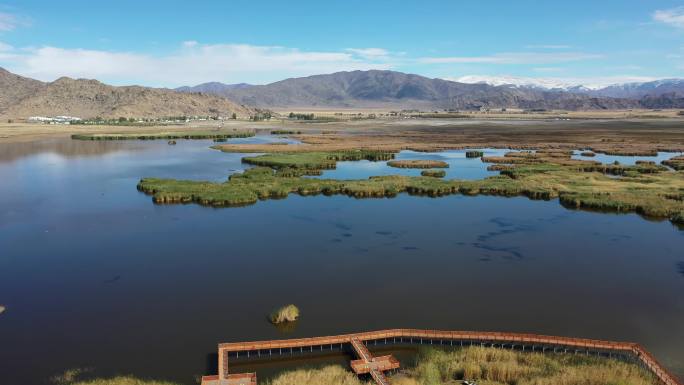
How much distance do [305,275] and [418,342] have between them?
942cm

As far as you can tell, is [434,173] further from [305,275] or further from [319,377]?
[319,377]

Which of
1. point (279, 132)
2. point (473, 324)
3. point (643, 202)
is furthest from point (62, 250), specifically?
point (279, 132)

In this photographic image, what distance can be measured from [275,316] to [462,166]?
177ft

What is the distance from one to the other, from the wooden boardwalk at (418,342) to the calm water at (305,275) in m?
1.28

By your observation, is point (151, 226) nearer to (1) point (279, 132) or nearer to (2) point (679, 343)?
(2) point (679, 343)

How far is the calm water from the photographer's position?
2119 cm

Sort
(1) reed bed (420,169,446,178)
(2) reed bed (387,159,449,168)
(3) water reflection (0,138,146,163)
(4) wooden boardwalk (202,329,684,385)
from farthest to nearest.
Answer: (3) water reflection (0,138,146,163) < (2) reed bed (387,159,449,168) < (1) reed bed (420,169,446,178) < (4) wooden boardwalk (202,329,684,385)

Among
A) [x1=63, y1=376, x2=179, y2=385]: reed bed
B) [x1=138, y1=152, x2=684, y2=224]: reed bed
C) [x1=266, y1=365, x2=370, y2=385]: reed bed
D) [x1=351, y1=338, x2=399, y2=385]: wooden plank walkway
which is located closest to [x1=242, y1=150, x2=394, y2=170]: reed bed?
Answer: [x1=138, y1=152, x2=684, y2=224]: reed bed

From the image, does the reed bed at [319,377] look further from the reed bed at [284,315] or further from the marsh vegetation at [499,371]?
the reed bed at [284,315]

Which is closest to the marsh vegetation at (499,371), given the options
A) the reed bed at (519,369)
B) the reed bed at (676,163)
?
the reed bed at (519,369)

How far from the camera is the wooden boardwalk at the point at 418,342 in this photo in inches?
742

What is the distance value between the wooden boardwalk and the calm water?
1.28 m

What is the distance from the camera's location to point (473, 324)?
22.5m

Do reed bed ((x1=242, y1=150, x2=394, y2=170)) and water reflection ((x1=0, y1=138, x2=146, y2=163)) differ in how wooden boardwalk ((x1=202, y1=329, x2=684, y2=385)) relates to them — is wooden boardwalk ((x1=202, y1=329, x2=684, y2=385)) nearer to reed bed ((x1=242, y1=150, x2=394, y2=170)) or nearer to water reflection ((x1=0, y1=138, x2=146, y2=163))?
reed bed ((x1=242, y1=150, x2=394, y2=170))
